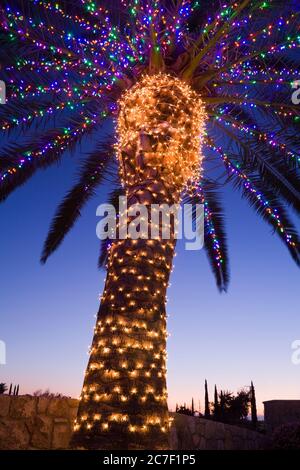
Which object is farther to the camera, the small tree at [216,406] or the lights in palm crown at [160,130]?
the small tree at [216,406]

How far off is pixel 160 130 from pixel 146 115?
1.26ft

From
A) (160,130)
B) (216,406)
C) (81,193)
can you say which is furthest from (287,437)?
(216,406)

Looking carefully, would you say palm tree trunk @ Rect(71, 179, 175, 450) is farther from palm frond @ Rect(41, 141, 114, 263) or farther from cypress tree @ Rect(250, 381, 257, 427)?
cypress tree @ Rect(250, 381, 257, 427)

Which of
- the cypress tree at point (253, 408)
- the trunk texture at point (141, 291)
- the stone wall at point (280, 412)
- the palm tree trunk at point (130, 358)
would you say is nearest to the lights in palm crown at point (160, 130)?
the trunk texture at point (141, 291)

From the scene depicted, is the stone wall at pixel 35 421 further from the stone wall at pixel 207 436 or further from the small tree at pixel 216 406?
the small tree at pixel 216 406

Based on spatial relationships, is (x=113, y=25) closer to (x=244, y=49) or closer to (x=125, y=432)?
(x=244, y=49)

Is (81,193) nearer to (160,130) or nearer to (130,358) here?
(160,130)

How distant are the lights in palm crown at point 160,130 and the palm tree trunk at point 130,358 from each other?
60 centimetres

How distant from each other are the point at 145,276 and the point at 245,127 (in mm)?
3583

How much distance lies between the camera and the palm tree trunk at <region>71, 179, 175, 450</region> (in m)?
3.96

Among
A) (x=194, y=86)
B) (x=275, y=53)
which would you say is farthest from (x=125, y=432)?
(x=275, y=53)

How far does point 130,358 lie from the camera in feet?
14.1

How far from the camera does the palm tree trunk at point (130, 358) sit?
3.96 meters

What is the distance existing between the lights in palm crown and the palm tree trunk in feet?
1.98
